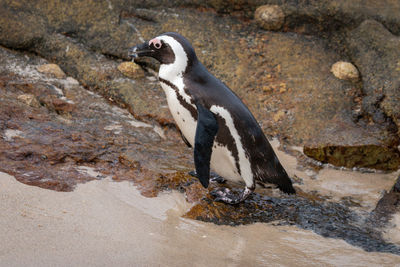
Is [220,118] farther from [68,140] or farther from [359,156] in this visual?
[359,156]

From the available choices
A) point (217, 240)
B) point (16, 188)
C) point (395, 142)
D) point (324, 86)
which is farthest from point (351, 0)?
point (16, 188)

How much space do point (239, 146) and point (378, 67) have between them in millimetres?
2229

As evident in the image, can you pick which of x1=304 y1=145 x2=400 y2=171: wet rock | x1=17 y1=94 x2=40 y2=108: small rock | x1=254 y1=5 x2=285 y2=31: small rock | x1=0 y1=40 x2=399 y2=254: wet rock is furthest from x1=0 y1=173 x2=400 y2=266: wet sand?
x1=254 y1=5 x2=285 y2=31: small rock

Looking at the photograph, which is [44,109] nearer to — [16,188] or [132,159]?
[132,159]

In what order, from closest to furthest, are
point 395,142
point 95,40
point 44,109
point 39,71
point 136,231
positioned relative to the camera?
point 136,231, point 44,109, point 395,142, point 39,71, point 95,40

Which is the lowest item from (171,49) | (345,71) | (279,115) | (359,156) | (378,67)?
(359,156)

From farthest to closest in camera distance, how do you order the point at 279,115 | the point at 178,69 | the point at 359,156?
the point at 279,115 → the point at 359,156 → the point at 178,69

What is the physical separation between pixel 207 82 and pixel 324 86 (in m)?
1.90

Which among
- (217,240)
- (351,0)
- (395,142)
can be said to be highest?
(351,0)

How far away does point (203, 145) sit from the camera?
2549 mm

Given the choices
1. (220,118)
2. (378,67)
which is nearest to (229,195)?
(220,118)

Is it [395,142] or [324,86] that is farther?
[324,86]

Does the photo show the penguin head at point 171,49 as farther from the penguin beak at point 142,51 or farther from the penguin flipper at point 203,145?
the penguin flipper at point 203,145

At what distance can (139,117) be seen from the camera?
3.97 meters
